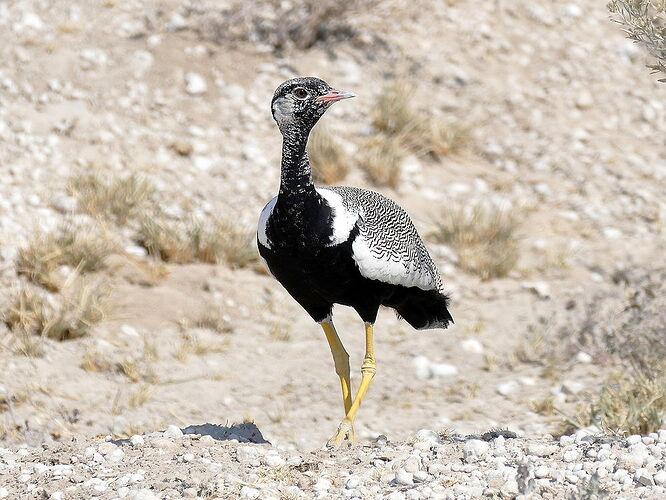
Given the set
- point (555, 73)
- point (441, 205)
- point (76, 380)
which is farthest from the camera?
point (555, 73)

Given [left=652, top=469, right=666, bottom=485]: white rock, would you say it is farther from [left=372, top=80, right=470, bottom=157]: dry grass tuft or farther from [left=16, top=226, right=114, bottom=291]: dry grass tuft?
[left=372, top=80, right=470, bottom=157]: dry grass tuft

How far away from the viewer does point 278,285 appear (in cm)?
821

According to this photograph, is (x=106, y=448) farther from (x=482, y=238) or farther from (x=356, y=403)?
(x=482, y=238)

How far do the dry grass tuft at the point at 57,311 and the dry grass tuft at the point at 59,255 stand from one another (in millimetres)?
116

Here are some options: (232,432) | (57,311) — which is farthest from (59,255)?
(232,432)

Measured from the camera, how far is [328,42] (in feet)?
34.0

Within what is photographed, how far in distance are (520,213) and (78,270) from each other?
3.94 meters

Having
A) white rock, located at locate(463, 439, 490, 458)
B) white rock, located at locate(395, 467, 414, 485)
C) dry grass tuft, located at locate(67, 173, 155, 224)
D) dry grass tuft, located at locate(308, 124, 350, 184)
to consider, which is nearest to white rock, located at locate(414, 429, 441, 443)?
white rock, located at locate(463, 439, 490, 458)

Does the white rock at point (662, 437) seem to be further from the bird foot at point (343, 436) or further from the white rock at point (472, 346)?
the white rock at point (472, 346)

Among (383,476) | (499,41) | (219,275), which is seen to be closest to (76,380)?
(219,275)

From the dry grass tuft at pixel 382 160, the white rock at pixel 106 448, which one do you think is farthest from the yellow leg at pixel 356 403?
the dry grass tuft at pixel 382 160

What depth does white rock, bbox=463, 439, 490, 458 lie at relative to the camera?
4.61 meters

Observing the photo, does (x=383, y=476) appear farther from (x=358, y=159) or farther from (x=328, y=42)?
(x=328, y=42)

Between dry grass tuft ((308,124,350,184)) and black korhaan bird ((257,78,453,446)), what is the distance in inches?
139
